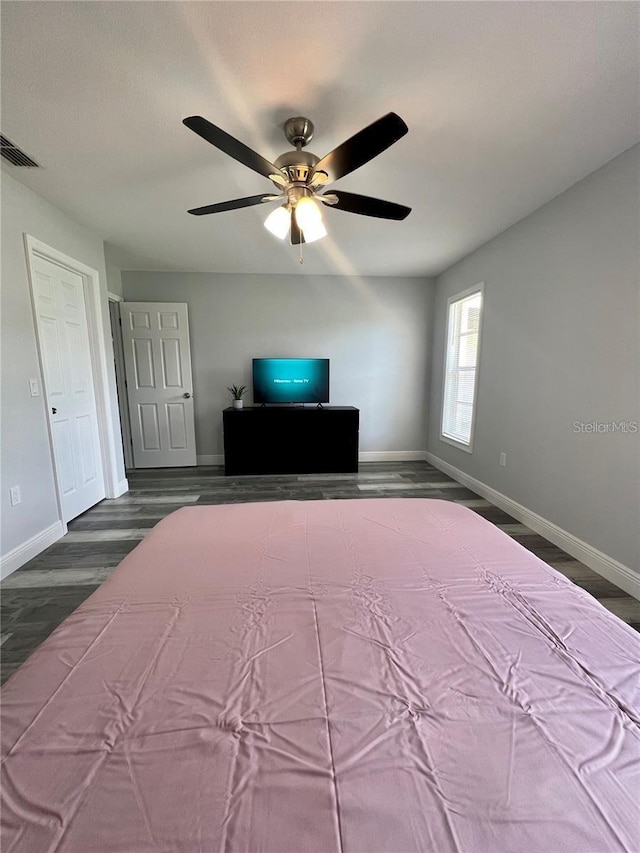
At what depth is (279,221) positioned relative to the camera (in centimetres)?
196

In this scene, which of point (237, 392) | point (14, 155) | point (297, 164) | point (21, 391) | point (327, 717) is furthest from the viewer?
point (237, 392)

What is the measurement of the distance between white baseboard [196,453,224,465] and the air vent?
10.5ft

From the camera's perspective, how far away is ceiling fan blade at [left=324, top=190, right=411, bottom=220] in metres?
1.80

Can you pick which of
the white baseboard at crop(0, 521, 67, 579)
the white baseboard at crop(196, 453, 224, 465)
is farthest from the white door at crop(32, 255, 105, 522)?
the white baseboard at crop(196, 453, 224, 465)

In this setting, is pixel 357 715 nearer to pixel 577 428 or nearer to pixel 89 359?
pixel 577 428

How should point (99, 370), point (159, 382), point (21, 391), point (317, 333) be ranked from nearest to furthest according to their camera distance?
point (21, 391), point (99, 370), point (159, 382), point (317, 333)

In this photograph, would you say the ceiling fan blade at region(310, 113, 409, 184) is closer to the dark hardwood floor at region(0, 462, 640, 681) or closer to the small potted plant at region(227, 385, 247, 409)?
the dark hardwood floor at region(0, 462, 640, 681)

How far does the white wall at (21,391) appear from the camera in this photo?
86.5 inches

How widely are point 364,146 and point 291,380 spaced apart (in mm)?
3178

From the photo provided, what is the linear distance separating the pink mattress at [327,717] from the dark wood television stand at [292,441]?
9.92 feet

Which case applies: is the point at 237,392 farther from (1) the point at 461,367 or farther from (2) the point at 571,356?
(2) the point at 571,356

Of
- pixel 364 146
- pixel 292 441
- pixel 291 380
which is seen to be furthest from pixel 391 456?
pixel 364 146

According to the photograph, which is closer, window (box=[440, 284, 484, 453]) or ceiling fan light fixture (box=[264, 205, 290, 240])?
ceiling fan light fixture (box=[264, 205, 290, 240])

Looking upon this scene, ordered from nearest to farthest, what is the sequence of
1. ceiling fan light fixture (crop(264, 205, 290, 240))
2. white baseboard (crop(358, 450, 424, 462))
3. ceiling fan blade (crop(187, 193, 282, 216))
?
ceiling fan blade (crop(187, 193, 282, 216))
ceiling fan light fixture (crop(264, 205, 290, 240))
white baseboard (crop(358, 450, 424, 462))
